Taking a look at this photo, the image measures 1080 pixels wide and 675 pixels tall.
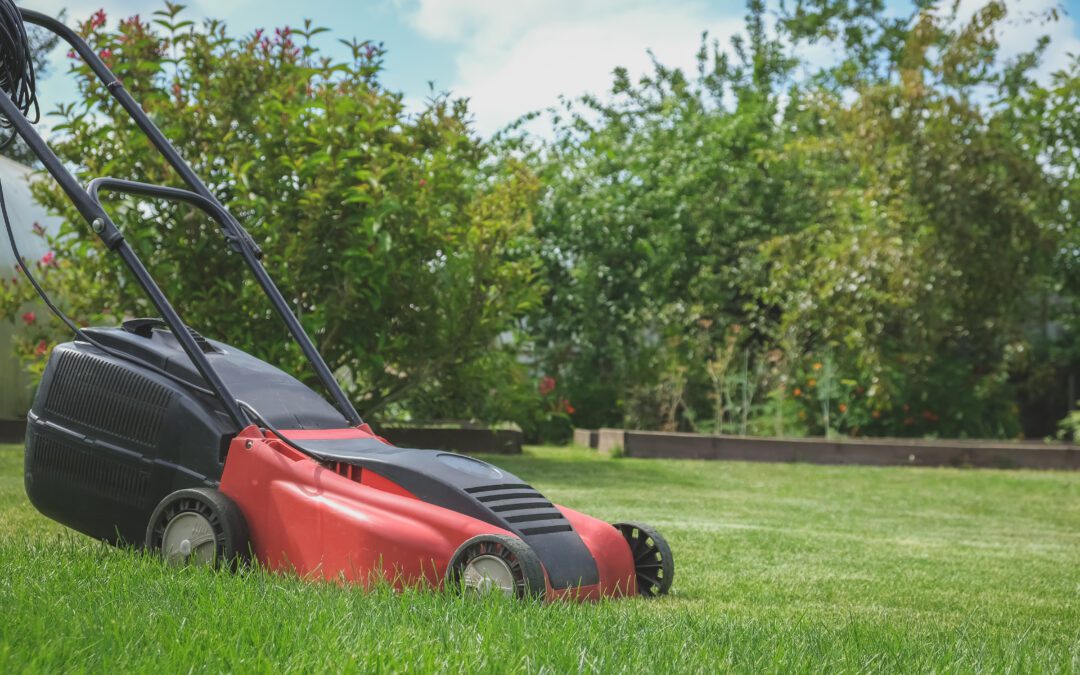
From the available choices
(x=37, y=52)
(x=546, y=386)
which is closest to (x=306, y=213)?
(x=546, y=386)

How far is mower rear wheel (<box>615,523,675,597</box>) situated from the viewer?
13.3 ft

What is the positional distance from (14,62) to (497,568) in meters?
2.57

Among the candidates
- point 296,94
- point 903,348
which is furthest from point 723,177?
point 296,94

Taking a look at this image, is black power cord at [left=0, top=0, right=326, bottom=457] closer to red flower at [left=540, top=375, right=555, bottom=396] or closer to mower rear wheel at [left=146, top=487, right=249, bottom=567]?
mower rear wheel at [left=146, top=487, right=249, bottom=567]

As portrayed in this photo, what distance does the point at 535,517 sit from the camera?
368cm

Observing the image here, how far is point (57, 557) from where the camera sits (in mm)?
3887

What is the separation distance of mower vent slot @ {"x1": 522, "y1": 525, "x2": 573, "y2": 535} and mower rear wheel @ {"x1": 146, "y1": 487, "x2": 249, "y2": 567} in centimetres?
88

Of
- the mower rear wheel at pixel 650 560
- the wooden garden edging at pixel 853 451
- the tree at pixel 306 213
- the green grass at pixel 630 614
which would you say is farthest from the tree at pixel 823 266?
the mower rear wheel at pixel 650 560

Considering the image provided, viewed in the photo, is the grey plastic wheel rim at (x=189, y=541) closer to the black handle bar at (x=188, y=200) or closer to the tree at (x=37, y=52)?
the black handle bar at (x=188, y=200)

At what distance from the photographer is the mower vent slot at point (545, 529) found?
11.7 feet

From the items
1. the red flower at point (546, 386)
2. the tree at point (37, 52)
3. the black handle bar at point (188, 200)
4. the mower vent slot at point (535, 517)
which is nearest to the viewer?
the mower vent slot at point (535, 517)

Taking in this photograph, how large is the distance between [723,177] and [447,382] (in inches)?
251

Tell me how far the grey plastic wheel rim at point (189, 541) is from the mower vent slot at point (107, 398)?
1.04ft

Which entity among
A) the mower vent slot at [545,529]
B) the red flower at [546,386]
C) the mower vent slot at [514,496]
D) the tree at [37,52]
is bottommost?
the mower vent slot at [545,529]
